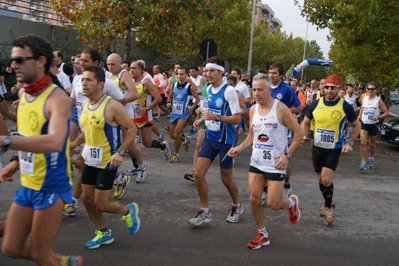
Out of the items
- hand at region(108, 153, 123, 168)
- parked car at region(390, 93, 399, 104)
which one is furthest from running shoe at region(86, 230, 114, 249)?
parked car at region(390, 93, 399, 104)

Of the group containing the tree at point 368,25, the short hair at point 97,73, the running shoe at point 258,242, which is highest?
the tree at point 368,25

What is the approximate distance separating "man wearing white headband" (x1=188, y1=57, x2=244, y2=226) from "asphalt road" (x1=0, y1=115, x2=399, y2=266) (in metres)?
0.22

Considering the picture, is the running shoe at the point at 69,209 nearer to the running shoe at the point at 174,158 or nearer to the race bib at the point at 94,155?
the race bib at the point at 94,155

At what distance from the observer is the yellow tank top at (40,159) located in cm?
319

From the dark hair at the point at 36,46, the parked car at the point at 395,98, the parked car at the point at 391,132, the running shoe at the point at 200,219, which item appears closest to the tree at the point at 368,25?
the parked car at the point at 391,132

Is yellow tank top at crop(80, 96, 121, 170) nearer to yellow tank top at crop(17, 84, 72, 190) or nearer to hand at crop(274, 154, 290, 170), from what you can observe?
yellow tank top at crop(17, 84, 72, 190)

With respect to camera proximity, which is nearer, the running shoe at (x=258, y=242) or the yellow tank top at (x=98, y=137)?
the yellow tank top at (x=98, y=137)

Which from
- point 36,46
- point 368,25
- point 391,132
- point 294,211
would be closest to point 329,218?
point 294,211

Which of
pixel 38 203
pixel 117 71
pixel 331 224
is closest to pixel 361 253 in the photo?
pixel 331 224

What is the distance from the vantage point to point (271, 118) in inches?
203

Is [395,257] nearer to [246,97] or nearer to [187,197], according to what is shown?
[187,197]

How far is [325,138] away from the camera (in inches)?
251

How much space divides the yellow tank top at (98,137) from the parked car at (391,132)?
1176 cm

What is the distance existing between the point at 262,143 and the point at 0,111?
239 inches
